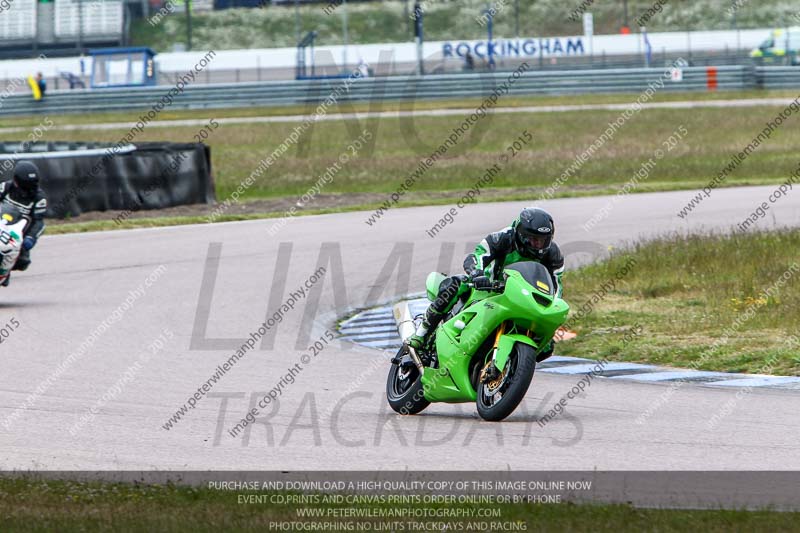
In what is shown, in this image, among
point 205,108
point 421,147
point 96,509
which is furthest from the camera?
point 205,108

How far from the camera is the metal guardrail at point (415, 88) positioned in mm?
44000

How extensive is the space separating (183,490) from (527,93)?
39797 millimetres

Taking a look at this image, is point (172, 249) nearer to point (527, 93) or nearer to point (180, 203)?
point (180, 203)

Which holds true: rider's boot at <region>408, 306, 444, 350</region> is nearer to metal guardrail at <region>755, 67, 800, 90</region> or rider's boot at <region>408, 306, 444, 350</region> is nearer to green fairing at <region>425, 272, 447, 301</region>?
green fairing at <region>425, 272, 447, 301</region>

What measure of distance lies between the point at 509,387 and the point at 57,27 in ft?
223

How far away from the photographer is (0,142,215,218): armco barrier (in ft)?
69.2

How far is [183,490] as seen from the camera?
21.1 ft

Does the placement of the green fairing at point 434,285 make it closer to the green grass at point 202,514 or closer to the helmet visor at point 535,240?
the helmet visor at point 535,240

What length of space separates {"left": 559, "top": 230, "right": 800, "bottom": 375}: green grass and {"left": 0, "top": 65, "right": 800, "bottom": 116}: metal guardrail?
28601 millimetres

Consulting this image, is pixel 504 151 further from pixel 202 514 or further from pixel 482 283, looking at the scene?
pixel 202 514

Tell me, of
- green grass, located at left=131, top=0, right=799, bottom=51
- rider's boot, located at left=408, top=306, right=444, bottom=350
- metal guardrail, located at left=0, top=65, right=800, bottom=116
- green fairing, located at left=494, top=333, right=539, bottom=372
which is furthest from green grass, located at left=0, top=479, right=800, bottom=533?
green grass, located at left=131, top=0, right=799, bottom=51

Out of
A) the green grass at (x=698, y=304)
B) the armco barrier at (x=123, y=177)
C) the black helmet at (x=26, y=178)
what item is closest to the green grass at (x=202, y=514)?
the green grass at (x=698, y=304)

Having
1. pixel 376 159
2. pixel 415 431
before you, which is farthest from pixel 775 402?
pixel 376 159

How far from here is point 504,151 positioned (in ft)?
103
